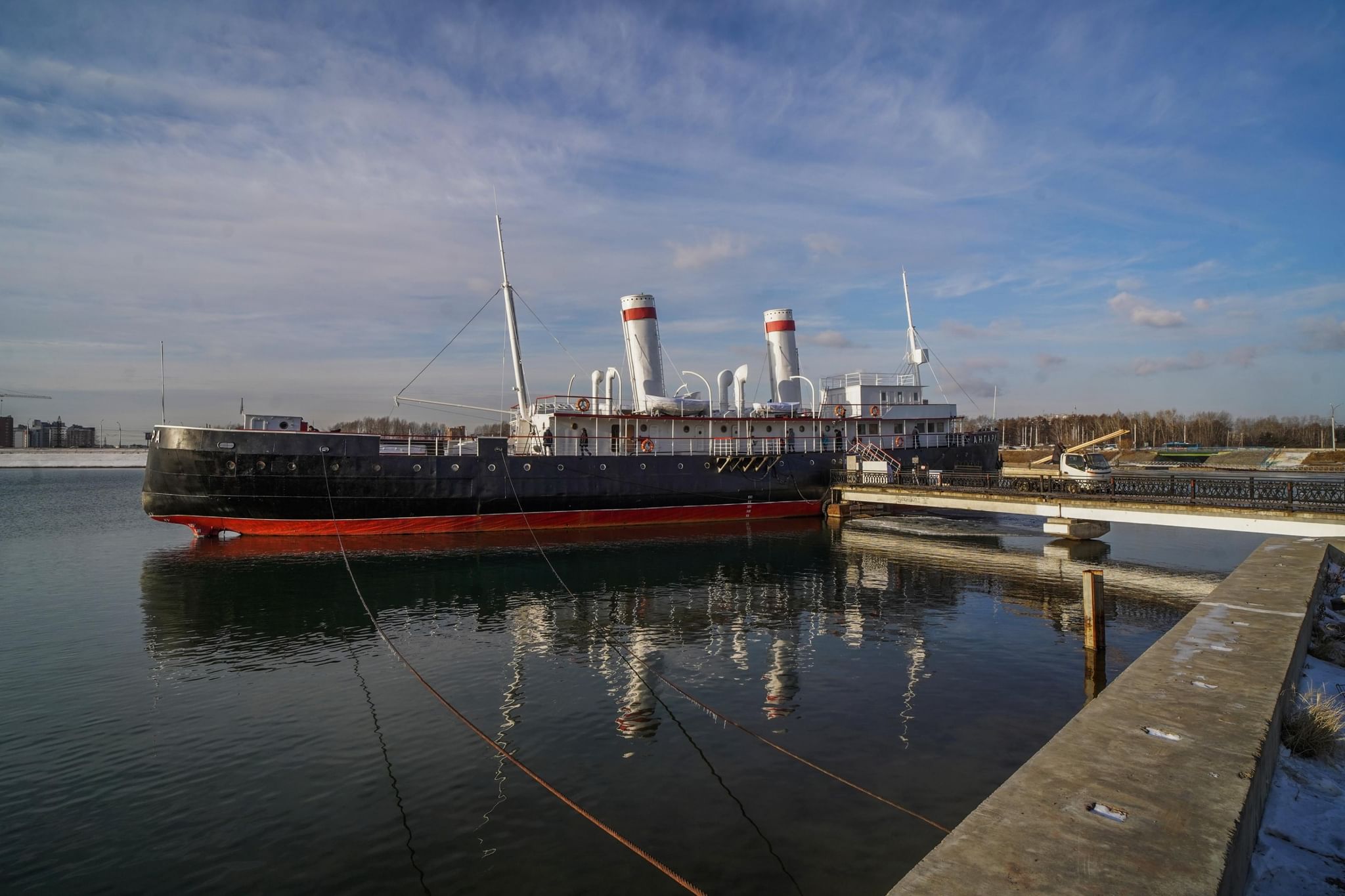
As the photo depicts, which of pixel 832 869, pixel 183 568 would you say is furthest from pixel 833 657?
pixel 183 568

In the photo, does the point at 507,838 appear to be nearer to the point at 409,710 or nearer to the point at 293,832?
the point at 293,832

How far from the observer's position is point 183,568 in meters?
24.2

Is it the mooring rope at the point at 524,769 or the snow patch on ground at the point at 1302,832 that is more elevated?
the snow patch on ground at the point at 1302,832

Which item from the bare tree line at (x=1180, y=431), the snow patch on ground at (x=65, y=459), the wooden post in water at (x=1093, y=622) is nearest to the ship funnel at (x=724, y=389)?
the wooden post in water at (x=1093, y=622)

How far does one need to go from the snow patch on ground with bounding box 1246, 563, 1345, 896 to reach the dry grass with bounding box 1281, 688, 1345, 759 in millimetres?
100

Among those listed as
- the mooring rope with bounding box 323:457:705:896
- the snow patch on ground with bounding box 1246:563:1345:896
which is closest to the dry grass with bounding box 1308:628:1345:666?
the snow patch on ground with bounding box 1246:563:1345:896

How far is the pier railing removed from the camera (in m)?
20.6

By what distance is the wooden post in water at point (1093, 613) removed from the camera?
13375 mm

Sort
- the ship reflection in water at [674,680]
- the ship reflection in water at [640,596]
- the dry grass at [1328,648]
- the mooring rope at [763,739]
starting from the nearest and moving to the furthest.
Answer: the ship reflection in water at [674,680]
the mooring rope at [763,739]
the dry grass at [1328,648]
the ship reflection in water at [640,596]

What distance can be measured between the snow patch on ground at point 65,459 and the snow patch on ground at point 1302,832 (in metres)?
189

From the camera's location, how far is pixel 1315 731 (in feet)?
21.4

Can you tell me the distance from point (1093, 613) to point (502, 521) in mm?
24824

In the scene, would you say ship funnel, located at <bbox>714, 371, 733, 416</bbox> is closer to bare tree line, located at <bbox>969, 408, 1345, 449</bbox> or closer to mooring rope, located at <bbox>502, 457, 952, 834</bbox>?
mooring rope, located at <bbox>502, 457, 952, 834</bbox>

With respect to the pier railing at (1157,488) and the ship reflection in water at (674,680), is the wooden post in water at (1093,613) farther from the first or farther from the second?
the pier railing at (1157,488)
